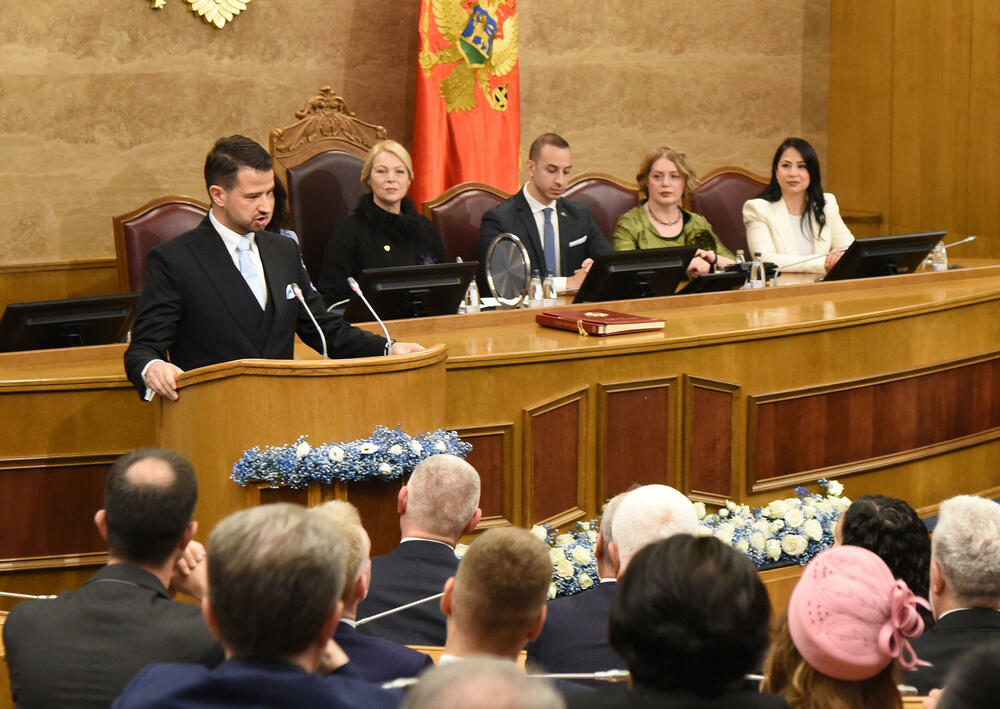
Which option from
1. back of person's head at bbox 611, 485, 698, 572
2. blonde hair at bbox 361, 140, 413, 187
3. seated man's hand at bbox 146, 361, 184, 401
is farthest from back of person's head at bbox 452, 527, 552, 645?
blonde hair at bbox 361, 140, 413, 187

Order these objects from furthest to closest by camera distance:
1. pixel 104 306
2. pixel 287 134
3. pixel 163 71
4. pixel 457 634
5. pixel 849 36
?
pixel 849 36, pixel 163 71, pixel 287 134, pixel 104 306, pixel 457 634

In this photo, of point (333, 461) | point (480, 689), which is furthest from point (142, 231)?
point (480, 689)

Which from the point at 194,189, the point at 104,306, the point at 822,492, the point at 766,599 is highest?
the point at 194,189

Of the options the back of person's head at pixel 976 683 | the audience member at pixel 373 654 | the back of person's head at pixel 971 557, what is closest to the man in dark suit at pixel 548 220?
the back of person's head at pixel 971 557

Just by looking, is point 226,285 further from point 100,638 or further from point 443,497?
point 100,638

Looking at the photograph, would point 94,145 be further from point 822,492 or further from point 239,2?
point 822,492

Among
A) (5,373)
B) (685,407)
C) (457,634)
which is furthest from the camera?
(685,407)

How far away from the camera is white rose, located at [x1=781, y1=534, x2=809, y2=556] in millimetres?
3627

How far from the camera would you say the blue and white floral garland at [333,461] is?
122 inches

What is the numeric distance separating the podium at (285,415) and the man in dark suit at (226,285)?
9.8 inches

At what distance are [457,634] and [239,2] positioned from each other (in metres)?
5.52

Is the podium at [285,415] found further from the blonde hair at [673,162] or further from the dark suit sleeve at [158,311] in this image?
the blonde hair at [673,162]

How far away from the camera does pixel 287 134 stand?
617 centimetres

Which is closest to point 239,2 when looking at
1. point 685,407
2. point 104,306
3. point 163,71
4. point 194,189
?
point 163,71
